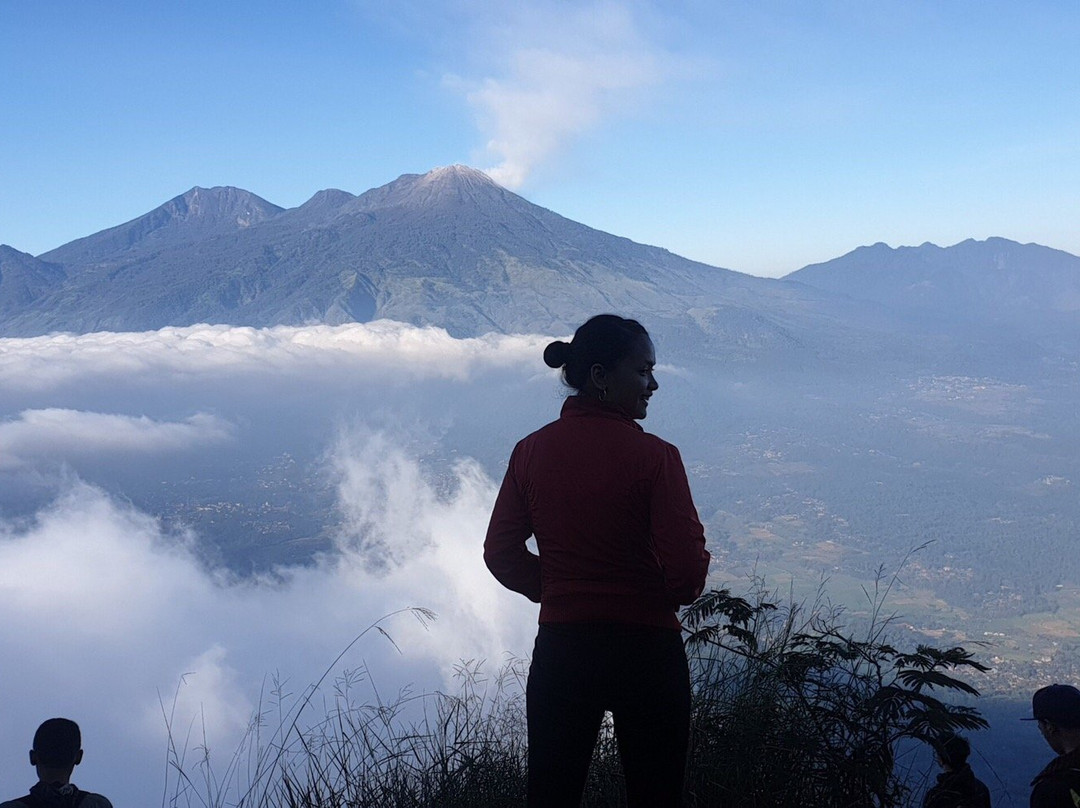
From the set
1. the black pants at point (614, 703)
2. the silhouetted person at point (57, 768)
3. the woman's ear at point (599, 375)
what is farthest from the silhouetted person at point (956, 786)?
the silhouetted person at point (57, 768)

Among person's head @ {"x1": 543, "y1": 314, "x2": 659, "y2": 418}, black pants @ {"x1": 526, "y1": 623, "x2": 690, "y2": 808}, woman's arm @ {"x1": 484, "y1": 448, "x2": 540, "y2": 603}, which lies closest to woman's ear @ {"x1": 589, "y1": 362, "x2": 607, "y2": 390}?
person's head @ {"x1": 543, "y1": 314, "x2": 659, "y2": 418}

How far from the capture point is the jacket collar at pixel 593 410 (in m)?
1.59

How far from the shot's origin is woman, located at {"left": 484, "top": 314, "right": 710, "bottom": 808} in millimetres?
1467

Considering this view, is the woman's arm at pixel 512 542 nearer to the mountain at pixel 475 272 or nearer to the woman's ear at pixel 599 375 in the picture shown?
the woman's ear at pixel 599 375

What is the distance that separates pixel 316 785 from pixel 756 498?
4181 inches

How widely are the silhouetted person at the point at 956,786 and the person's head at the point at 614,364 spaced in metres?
1.58

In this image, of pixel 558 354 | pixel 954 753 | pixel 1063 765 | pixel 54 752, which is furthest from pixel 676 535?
pixel 54 752

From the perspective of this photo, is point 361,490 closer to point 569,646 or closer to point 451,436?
point 451,436

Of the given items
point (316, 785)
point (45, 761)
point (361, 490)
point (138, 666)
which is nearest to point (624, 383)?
point (316, 785)

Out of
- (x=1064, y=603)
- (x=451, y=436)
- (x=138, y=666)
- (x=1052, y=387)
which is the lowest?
(x=138, y=666)

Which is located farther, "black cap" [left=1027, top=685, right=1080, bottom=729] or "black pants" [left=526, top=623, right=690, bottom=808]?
"black cap" [left=1027, top=685, right=1080, bottom=729]

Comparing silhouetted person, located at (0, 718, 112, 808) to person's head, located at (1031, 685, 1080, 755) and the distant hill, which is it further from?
the distant hill

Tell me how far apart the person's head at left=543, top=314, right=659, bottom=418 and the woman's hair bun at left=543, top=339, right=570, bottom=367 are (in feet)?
0.05

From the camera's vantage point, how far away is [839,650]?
7.61 feet
